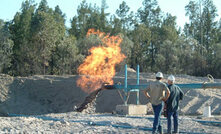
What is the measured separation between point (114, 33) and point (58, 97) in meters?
29.6

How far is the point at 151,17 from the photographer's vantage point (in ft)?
188

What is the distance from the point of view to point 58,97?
88.0ft

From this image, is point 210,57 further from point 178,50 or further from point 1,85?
point 1,85

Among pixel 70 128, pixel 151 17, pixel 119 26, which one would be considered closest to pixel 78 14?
pixel 119 26

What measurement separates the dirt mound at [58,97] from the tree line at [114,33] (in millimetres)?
11637

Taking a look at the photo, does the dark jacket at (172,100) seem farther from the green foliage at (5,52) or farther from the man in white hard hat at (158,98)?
the green foliage at (5,52)

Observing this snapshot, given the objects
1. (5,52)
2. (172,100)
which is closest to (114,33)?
(5,52)

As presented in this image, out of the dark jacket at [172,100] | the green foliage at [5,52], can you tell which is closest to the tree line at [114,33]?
the green foliage at [5,52]

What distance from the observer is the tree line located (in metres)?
41.3

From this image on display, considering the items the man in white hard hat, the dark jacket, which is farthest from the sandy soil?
the man in white hard hat

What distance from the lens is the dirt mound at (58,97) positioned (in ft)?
72.1

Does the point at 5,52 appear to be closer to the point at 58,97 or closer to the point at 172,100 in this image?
the point at 58,97

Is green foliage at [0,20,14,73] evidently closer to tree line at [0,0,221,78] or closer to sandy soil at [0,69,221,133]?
tree line at [0,0,221,78]

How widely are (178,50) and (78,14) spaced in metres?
22.4
